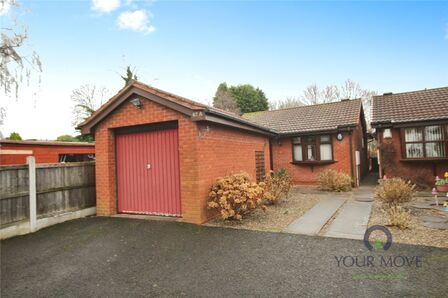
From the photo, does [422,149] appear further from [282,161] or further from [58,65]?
[58,65]

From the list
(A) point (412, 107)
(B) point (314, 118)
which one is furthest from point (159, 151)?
(A) point (412, 107)

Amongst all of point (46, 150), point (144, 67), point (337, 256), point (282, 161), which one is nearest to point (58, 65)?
point (46, 150)

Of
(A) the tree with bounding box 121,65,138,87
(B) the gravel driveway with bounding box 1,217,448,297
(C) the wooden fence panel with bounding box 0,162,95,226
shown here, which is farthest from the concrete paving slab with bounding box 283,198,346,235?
(A) the tree with bounding box 121,65,138,87

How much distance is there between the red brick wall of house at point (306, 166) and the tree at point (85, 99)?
22201 millimetres

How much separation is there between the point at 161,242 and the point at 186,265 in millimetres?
1262

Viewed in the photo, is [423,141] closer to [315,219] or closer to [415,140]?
[415,140]

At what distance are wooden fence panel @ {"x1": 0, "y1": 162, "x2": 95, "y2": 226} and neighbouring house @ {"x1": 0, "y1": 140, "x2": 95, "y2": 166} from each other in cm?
425

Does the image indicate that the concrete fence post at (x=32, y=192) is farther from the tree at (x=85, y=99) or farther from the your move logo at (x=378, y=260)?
the tree at (x=85, y=99)

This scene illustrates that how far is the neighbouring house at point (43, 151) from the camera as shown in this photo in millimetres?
9461

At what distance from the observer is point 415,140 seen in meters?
10.7

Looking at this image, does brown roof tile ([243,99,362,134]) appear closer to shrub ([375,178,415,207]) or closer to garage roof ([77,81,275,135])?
shrub ([375,178,415,207])

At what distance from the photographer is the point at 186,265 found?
3877 mm

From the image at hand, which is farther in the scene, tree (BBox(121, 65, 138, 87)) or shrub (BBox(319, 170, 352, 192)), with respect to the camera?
tree (BBox(121, 65, 138, 87))

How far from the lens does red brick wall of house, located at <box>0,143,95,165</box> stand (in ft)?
31.1
